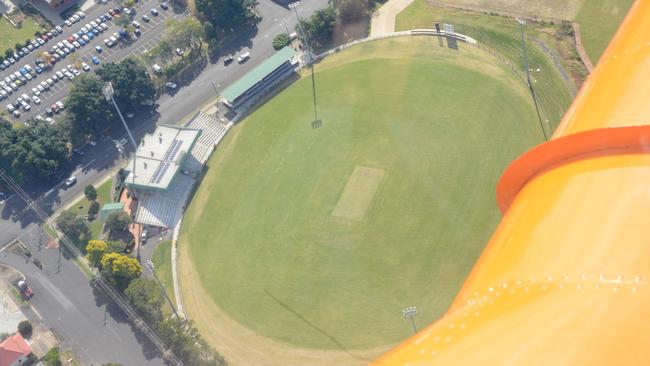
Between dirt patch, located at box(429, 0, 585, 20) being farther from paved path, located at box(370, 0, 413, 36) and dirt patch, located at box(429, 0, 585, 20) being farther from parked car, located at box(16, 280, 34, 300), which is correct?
parked car, located at box(16, 280, 34, 300)

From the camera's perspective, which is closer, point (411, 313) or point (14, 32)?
point (411, 313)

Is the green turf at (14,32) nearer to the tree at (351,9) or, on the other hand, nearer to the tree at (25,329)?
the tree at (25,329)

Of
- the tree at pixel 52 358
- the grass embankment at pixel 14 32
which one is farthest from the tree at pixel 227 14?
the tree at pixel 52 358

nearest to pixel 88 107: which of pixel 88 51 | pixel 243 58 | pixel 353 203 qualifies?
pixel 88 51

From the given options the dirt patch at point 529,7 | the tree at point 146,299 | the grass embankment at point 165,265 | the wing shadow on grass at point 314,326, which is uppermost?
the dirt patch at point 529,7

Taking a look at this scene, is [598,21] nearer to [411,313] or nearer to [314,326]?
[411,313]

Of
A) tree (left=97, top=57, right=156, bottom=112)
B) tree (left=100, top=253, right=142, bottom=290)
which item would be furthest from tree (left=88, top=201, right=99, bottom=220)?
tree (left=97, top=57, right=156, bottom=112)
